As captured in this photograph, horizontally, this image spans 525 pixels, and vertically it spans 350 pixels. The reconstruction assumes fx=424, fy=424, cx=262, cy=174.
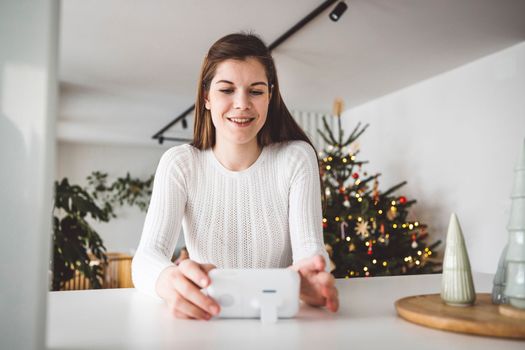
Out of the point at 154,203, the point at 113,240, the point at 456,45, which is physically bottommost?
the point at 113,240

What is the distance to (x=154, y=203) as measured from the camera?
1.02 meters

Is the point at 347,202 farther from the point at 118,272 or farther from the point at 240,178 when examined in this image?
the point at 118,272

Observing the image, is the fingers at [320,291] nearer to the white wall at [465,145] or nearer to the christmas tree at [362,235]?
the christmas tree at [362,235]

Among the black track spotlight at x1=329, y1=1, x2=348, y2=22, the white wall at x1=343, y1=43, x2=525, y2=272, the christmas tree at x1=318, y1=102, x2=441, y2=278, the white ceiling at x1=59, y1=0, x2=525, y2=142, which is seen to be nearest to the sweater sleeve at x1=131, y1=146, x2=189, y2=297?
the white ceiling at x1=59, y1=0, x2=525, y2=142

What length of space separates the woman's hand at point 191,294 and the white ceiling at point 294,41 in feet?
5.12

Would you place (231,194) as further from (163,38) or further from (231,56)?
(163,38)

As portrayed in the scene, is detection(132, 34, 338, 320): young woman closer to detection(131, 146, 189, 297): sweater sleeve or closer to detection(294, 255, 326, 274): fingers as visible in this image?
detection(131, 146, 189, 297): sweater sleeve

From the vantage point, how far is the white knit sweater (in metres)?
1.10

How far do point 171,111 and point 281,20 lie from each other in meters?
2.88

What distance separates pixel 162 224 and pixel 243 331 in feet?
Answer: 1.59

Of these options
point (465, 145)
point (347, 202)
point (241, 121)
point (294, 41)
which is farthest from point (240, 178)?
point (465, 145)

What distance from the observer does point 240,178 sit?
3.84ft

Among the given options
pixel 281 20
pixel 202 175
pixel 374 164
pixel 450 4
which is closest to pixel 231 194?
pixel 202 175

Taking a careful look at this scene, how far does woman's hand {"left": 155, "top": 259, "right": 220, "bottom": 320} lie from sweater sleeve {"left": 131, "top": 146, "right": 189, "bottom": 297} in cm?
13
